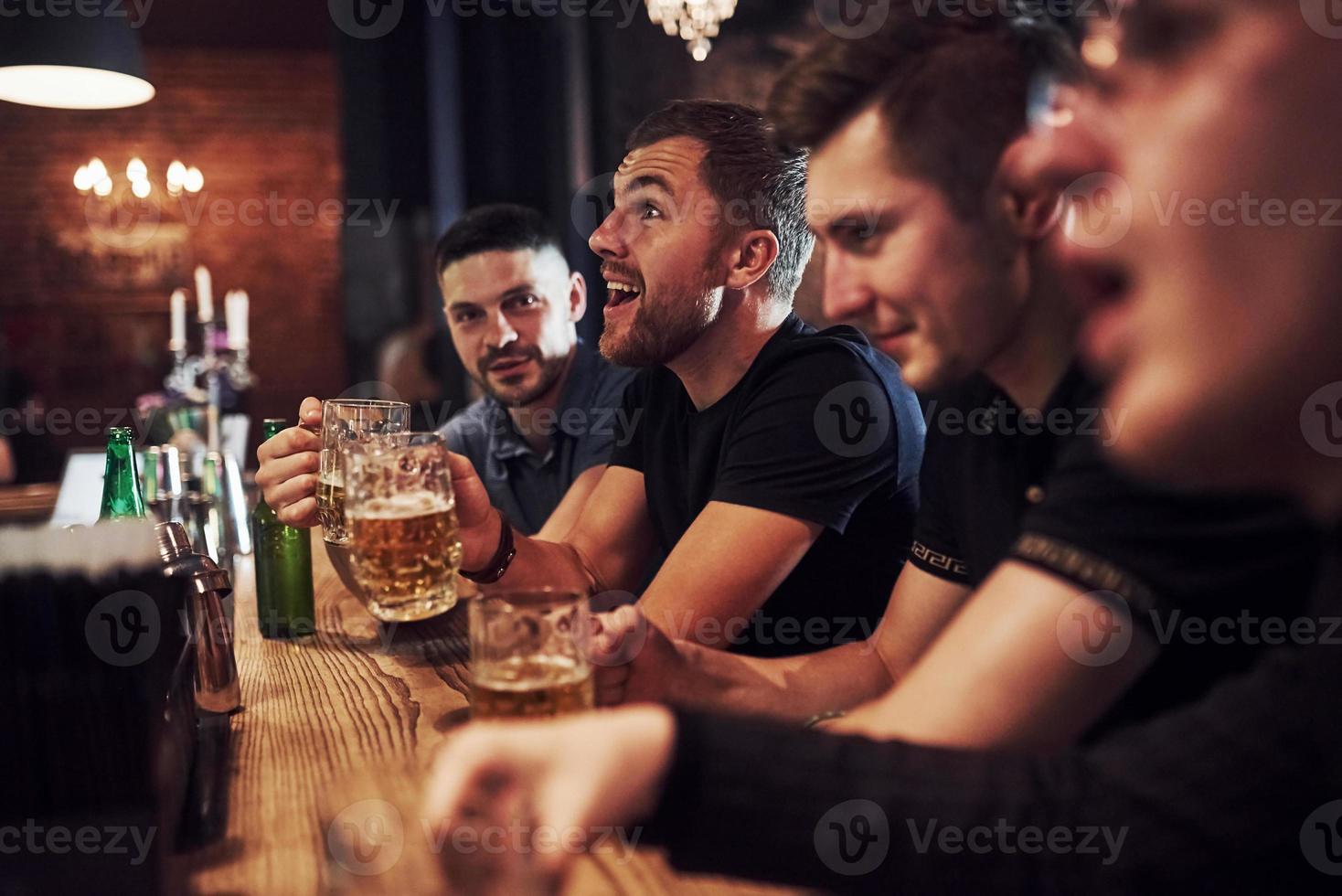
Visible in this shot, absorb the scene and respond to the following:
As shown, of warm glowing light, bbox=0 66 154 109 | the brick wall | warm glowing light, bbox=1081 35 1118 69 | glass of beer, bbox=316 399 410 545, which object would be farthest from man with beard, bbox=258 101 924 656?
the brick wall

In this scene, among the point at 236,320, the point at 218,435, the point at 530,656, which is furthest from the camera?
the point at 236,320

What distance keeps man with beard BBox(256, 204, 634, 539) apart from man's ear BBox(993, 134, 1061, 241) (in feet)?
5.49

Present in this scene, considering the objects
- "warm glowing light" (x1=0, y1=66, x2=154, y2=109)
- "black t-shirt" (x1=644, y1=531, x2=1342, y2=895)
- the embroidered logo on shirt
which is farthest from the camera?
"warm glowing light" (x1=0, y1=66, x2=154, y2=109)

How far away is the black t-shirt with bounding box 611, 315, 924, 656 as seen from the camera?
1.63 m

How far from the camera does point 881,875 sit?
2.34 ft

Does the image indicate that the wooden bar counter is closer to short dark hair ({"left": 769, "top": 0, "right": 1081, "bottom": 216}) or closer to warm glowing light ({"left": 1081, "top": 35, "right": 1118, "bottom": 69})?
warm glowing light ({"left": 1081, "top": 35, "right": 1118, "bottom": 69})

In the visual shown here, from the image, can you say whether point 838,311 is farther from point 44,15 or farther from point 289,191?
point 289,191

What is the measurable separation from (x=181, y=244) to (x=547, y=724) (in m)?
8.25

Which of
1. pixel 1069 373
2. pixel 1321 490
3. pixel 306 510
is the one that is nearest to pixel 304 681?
pixel 306 510

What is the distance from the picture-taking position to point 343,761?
108 cm

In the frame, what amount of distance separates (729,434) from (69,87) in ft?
6.58

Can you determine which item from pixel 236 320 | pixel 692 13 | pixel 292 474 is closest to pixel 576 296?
pixel 692 13

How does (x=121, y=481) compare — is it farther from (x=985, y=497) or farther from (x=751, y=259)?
(x=985, y=497)

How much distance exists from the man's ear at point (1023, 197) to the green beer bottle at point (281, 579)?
45.0 inches
